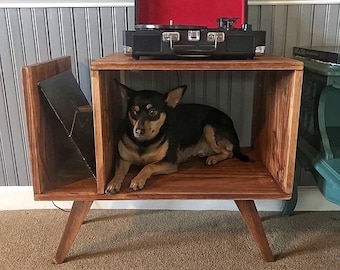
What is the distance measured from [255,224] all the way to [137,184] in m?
0.36

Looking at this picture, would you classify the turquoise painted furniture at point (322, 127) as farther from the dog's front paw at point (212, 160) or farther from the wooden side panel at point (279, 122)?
the dog's front paw at point (212, 160)

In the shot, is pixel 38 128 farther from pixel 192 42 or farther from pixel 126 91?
pixel 192 42

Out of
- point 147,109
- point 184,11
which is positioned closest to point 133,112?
point 147,109

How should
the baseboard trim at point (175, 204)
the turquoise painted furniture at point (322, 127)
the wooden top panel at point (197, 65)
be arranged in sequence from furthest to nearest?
the baseboard trim at point (175, 204), the turquoise painted furniture at point (322, 127), the wooden top panel at point (197, 65)

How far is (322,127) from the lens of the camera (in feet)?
3.66

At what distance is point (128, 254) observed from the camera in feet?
3.87

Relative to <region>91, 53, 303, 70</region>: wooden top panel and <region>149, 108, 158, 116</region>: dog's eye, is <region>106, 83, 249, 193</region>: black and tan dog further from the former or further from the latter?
<region>91, 53, 303, 70</region>: wooden top panel

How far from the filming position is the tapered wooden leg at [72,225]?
1.10m

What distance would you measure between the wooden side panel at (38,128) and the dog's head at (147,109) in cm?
23

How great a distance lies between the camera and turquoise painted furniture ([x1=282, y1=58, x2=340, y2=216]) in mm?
1025

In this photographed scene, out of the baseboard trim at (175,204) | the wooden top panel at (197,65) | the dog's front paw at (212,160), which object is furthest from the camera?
the baseboard trim at (175,204)

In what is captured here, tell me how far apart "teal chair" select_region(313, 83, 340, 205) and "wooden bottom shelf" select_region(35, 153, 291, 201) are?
0.42 feet

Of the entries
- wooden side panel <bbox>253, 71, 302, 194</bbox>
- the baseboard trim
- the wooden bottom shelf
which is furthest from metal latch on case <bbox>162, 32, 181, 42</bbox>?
the baseboard trim

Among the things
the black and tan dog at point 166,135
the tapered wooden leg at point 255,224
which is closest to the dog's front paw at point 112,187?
the black and tan dog at point 166,135
